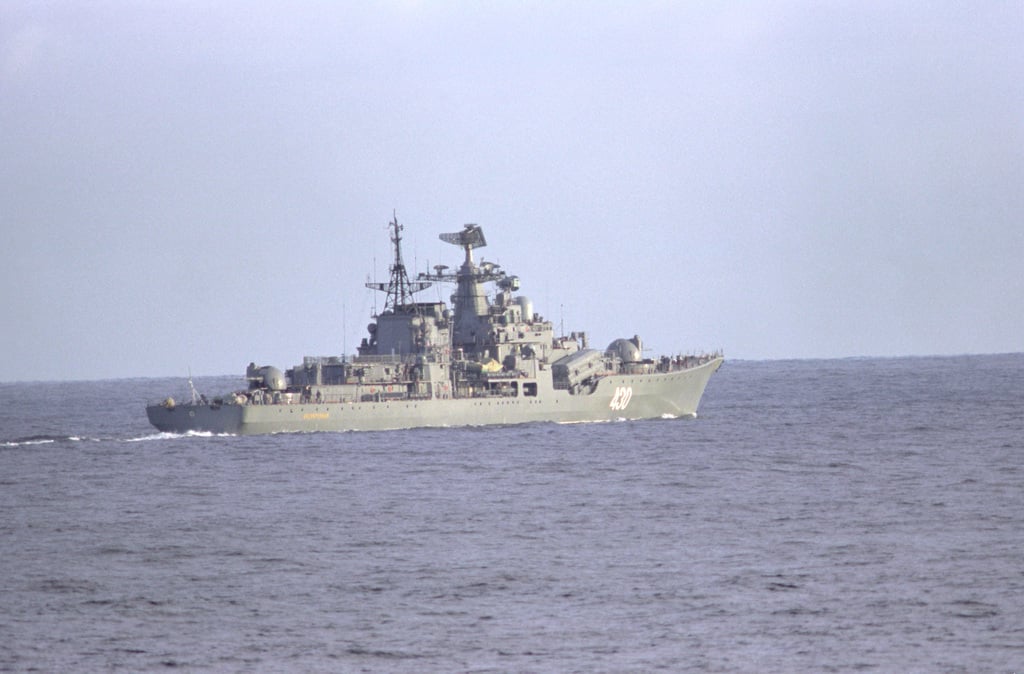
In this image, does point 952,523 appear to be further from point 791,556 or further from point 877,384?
point 877,384

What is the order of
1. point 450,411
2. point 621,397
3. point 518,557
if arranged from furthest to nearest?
point 621,397 → point 450,411 → point 518,557

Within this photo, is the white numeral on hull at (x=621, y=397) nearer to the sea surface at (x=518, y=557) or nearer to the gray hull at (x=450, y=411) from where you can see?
the gray hull at (x=450, y=411)

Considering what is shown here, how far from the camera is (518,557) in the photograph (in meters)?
35.7

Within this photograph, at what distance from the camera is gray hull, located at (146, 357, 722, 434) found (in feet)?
236

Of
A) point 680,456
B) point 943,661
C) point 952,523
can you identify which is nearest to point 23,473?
point 680,456

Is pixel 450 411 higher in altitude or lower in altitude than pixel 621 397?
lower

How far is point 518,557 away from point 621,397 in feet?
148

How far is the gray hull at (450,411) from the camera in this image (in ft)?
236

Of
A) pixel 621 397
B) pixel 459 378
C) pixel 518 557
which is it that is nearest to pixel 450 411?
pixel 459 378

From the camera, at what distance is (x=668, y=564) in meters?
34.3

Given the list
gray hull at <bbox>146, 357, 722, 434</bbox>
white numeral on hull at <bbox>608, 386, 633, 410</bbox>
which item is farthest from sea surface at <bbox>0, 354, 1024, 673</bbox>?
white numeral on hull at <bbox>608, 386, 633, 410</bbox>

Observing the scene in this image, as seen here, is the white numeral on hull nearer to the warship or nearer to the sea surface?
the warship

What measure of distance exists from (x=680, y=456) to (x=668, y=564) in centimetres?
2798

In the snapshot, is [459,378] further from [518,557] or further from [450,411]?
[518,557]
